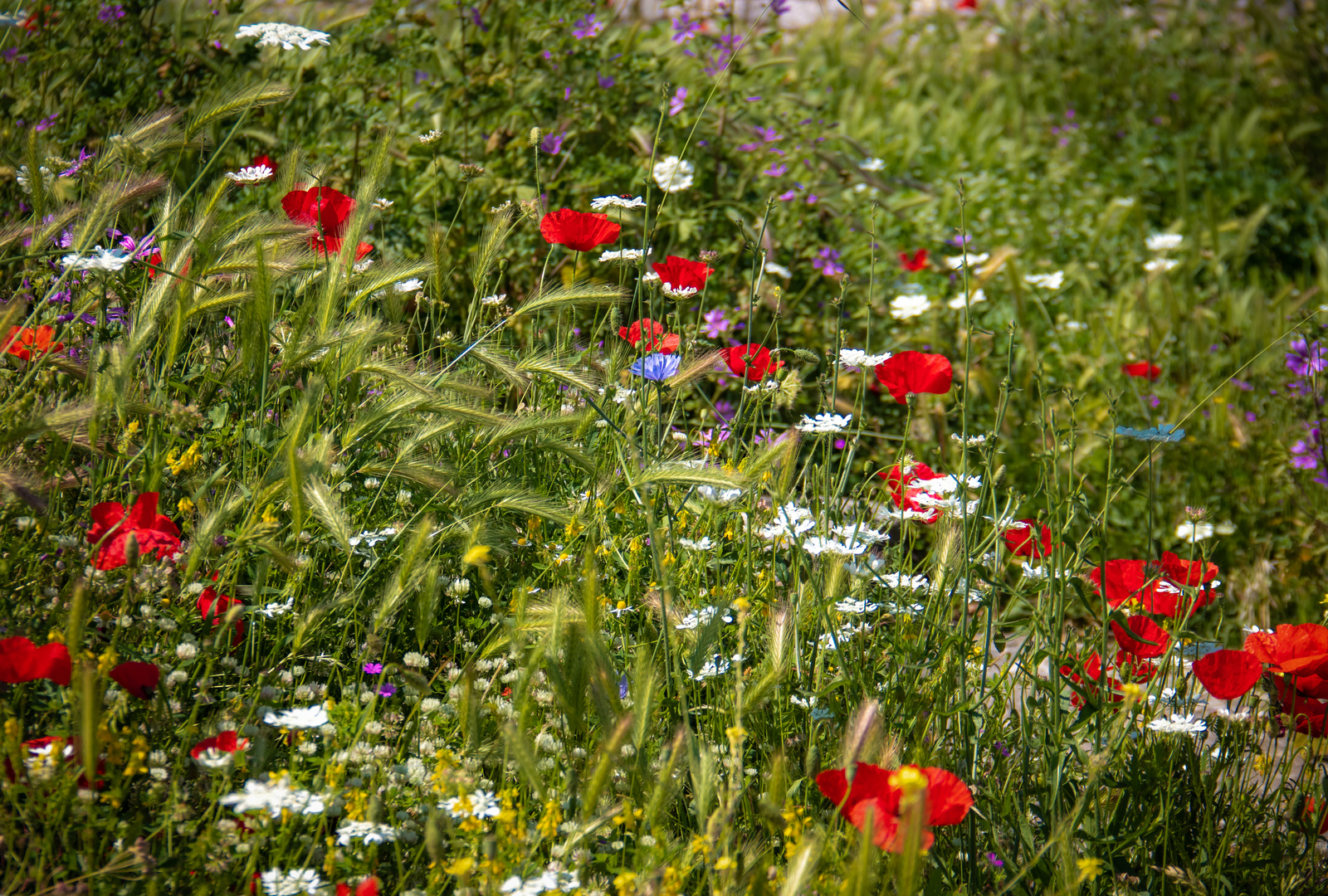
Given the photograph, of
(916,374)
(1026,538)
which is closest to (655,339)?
(916,374)

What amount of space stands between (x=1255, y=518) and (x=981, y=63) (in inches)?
209

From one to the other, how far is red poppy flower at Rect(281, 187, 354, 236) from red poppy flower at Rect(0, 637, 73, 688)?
3.17ft

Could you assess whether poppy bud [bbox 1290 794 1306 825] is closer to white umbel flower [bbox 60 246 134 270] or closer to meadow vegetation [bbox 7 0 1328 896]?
meadow vegetation [bbox 7 0 1328 896]

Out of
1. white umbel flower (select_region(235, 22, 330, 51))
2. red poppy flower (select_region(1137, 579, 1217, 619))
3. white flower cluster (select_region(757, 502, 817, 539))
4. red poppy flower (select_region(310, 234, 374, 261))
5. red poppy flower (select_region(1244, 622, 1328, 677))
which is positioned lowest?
red poppy flower (select_region(1137, 579, 1217, 619))

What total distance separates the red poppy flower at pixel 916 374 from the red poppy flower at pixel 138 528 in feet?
3.77

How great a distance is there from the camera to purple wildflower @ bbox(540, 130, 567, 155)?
3.20 metres

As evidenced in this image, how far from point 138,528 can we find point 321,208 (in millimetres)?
798

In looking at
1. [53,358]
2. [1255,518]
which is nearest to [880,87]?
[1255,518]

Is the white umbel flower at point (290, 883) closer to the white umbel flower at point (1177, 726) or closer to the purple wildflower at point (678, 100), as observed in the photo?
the white umbel flower at point (1177, 726)

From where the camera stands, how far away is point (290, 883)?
1.15 meters

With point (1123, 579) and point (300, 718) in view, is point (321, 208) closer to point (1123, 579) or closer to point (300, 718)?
point (300, 718)

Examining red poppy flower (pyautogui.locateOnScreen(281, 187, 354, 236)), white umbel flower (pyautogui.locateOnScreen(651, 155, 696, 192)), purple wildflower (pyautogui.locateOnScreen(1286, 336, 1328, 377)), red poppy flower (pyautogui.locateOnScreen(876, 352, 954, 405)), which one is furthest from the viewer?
purple wildflower (pyautogui.locateOnScreen(1286, 336, 1328, 377))

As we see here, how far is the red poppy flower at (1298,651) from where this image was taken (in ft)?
4.88

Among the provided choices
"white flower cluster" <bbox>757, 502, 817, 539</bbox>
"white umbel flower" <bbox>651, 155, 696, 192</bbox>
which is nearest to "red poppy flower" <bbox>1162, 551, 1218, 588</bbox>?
"white flower cluster" <bbox>757, 502, 817, 539</bbox>
